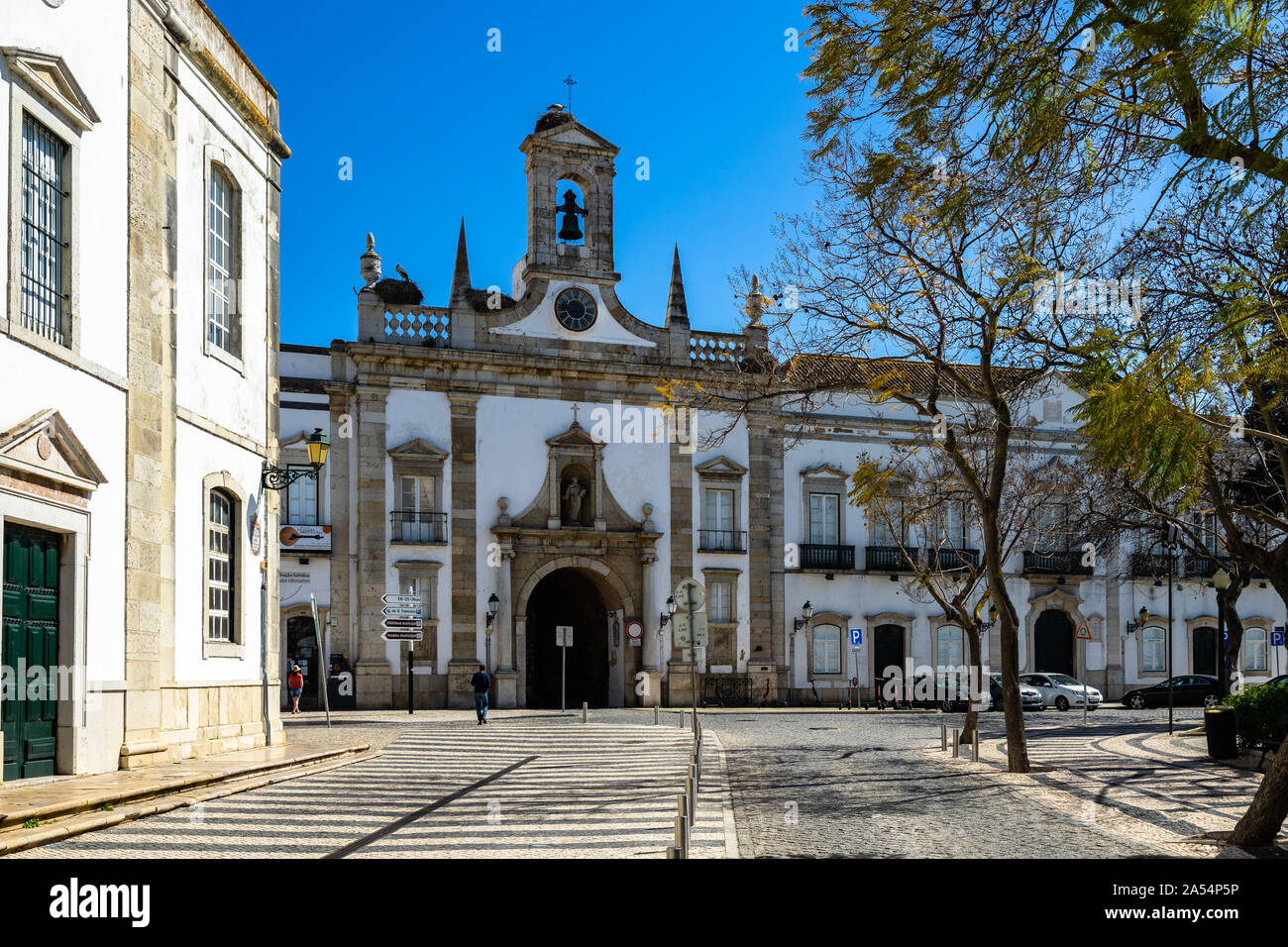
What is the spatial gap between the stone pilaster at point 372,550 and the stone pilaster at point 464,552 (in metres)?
1.88

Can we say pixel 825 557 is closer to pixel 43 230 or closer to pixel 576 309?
pixel 576 309

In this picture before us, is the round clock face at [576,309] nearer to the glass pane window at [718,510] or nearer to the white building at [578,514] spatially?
the white building at [578,514]

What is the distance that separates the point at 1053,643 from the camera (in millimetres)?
45750

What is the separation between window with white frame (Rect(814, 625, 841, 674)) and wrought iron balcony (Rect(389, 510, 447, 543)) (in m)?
12.3

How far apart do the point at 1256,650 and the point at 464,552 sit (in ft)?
93.0

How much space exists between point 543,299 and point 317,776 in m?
26.3

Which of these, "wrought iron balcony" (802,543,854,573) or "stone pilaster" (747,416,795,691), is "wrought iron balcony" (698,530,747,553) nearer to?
"stone pilaster" (747,416,795,691)

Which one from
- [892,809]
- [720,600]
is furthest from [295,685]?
[892,809]

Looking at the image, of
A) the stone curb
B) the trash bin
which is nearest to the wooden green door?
the stone curb

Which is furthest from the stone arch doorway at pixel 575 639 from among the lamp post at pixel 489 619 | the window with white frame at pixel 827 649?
the window with white frame at pixel 827 649

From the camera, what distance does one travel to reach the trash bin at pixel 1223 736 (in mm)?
19125

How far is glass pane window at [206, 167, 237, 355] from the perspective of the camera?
1809 centimetres
